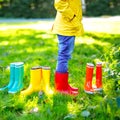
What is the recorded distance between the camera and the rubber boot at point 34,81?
3.81m

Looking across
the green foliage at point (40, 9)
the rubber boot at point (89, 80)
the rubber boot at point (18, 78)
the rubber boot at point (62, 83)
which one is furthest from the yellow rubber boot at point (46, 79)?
the green foliage at point (40, 9)

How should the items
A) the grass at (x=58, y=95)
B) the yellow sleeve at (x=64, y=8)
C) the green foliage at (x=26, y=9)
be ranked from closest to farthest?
1. the grass at (x=58, y=95)
2. the yellow sleeve at (x=64, y=8)
3. the green foliage at (x=26, y=9)

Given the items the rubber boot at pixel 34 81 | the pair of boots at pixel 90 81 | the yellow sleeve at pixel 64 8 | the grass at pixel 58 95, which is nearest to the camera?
the grass at pixel 58 95

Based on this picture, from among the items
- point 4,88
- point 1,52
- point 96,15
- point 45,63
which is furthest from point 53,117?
point 96,15

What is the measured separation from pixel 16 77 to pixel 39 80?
0.85ft

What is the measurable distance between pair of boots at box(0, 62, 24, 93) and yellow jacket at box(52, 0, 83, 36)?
0.55 meters

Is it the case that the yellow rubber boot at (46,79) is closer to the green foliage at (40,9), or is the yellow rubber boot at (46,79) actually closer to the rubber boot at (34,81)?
the rubber boot at (34,81)

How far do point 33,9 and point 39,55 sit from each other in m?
13.3

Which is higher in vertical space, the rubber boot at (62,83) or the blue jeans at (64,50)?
the blue jeans at (64,50)

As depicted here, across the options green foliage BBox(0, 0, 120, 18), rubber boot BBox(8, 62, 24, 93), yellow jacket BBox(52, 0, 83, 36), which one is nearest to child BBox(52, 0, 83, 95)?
yellow jacket BBox(52, 0, 83, 36)

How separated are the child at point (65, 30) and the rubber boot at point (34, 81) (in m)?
0.21

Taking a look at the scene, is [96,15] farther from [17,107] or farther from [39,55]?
[17,107]

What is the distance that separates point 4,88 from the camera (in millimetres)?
3977

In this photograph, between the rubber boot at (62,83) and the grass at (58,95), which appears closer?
the grass at (58,95)
